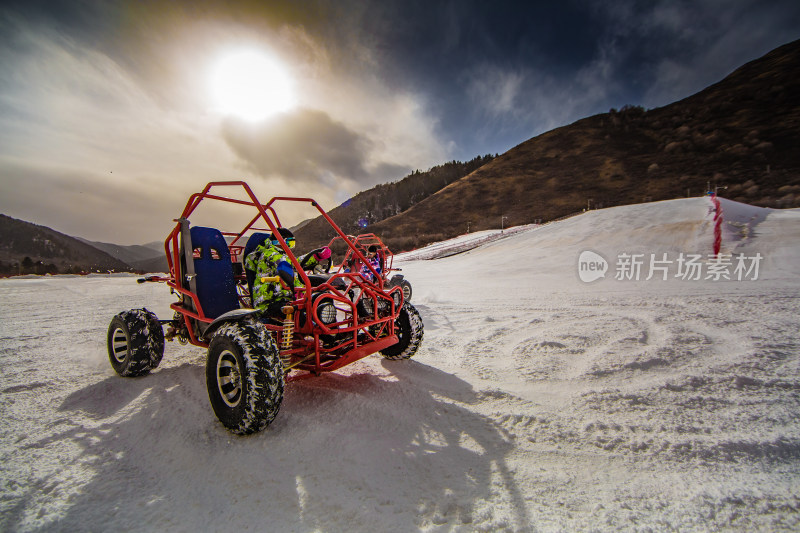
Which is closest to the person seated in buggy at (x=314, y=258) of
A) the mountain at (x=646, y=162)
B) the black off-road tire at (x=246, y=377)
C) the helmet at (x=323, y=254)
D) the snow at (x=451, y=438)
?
the helmet at (x=323, y=254)

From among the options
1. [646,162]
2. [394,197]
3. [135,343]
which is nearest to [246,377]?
[135,343]

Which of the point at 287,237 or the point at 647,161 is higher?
the point at 647,161

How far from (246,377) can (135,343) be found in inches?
91.1

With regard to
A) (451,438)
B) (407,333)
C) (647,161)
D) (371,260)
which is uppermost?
(647,161)

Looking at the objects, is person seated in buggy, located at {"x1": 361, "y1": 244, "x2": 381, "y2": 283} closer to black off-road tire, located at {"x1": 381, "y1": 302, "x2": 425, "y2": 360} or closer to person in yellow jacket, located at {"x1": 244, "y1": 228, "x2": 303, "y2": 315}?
black off-road tire, located at {"x1": 381, "y1": 302, "x2": 425, "y2": 360}

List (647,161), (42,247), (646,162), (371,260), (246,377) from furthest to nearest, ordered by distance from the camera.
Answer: (42,247) → (647,161) → (646,162) → (371,260) → (246,377)

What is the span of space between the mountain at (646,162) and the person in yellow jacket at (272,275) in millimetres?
30236

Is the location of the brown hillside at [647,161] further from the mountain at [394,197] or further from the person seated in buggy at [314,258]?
Answer: the person seated in buggy at [314,258]

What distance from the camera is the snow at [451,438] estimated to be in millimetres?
1666

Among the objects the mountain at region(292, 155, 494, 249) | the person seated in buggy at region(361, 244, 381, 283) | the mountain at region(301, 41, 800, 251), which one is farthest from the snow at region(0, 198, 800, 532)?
the mountain at region(292, 155, 494, 249)

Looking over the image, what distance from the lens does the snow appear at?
1666 mm

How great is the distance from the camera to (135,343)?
3562mm

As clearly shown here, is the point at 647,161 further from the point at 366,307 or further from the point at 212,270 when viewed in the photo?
the point at 212,270

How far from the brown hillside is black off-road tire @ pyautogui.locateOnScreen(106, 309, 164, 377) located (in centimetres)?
3044
